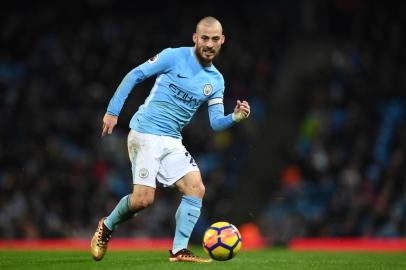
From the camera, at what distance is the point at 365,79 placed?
17469mm

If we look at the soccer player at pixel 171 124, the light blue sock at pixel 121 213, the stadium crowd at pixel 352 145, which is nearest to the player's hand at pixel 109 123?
the soccer player at pixel 171 124

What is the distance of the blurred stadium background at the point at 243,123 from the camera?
1549 centimetres

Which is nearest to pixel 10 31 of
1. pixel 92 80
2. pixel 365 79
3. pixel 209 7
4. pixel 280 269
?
pixel 92 80

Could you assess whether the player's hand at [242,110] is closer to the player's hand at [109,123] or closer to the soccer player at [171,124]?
the soccer player at [171,124]

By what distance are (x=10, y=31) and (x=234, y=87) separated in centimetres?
586

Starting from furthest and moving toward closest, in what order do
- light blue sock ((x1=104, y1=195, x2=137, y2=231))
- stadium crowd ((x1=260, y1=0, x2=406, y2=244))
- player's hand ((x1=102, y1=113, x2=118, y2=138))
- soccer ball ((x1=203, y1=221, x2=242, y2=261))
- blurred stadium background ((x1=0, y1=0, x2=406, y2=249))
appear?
blurred stadium background ((x1=0, y1=0, x2=406, y2=249)) < stadium crowd ((x1=260, y1=0, x2=406, y2=244)) < light blue sock ((x1=104, y1=195, x2=137, y2=231)) < player's hand ((x1=102, y1=113, x2=118, y2=138)) < soccer ball ((x1=203, y1=221, x2=242, y2=261))

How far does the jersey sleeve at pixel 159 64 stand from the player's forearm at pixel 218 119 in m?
0.63

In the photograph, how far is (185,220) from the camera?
310 inches

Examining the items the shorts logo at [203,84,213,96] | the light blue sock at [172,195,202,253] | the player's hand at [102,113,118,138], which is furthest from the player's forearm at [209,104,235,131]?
the player's hand at [102,113,118,138]

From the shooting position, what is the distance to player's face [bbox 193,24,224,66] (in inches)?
312

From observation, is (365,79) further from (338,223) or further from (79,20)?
(79,20)

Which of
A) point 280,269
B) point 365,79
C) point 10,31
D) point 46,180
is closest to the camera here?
point 280,269

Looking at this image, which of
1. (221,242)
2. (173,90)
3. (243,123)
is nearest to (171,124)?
(173,90)

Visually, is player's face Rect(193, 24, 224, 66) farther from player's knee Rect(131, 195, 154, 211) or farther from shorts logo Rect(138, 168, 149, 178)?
player's knee Rect(131, 195, 154, 211)
